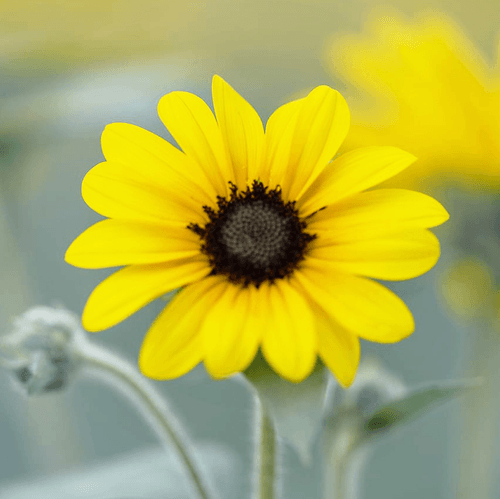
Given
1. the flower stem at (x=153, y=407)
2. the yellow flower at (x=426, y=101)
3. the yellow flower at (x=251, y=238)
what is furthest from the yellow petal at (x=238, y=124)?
the yellow flower at (x=426, y=101)

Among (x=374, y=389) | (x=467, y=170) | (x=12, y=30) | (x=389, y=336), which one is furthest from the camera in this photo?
(x=12, y=30)

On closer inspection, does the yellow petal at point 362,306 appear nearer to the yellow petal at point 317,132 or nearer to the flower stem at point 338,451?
the yellow petal at point 317,132

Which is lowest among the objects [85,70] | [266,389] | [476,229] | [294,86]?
[266,389]

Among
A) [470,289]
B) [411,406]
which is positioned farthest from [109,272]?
[411,406]

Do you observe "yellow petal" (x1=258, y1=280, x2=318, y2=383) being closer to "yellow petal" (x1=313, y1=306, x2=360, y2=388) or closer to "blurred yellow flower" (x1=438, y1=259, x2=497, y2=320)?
"yellow petal" (x1=313, y1=306, x2=360, y2=388)

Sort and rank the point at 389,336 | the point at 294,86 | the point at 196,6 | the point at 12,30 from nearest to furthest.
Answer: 1. the point at 389,336
2. the point at 12,30
3. the point at 196,6
4. the point at 294,86

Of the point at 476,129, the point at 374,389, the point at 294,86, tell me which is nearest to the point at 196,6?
the point at 294,86

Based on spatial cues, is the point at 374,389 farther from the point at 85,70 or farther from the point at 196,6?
the point at 196,6
